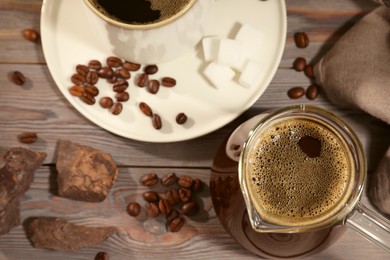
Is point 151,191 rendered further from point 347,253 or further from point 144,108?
point 347,253

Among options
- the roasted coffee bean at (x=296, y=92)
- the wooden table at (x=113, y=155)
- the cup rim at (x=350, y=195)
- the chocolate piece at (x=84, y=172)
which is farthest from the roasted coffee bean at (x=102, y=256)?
the roasted coffee bean at (x=296, y=92)

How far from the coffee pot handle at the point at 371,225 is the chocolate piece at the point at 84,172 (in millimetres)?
542

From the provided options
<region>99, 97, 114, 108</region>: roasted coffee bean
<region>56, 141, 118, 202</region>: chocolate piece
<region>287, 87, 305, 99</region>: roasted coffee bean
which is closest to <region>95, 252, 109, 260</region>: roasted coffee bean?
<region>56, 141, 118, 202</region>: chocolate piece

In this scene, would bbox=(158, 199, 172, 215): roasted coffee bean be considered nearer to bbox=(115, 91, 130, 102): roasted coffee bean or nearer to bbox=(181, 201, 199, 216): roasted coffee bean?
bbox=(181, 201, 199, 216): roasted coffee bean

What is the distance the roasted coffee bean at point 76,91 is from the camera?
1216 mm

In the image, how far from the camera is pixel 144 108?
48.1 inches

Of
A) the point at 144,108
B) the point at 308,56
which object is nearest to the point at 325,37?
the point at 308,56

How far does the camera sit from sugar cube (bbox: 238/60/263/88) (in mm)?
1202

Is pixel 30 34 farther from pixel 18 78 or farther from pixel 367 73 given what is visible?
pixel 367 73

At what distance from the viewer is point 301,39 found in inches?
52.3

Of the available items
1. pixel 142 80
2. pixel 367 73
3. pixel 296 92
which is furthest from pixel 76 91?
pixel 367 73

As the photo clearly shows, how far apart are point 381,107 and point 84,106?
62cm

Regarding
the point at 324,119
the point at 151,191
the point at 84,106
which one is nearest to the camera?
the point at 324,119

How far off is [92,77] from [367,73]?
1.89ft
